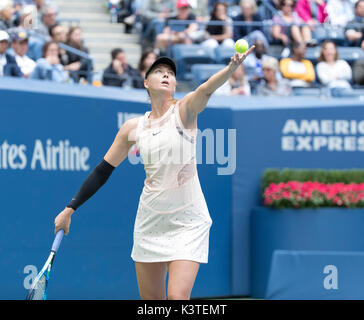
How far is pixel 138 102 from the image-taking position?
9656 millimetres

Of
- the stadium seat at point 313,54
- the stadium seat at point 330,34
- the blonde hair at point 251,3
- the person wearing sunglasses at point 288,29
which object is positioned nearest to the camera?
the stadium seat at point 313,54

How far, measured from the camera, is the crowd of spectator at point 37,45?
962cm

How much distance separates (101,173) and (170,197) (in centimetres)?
57

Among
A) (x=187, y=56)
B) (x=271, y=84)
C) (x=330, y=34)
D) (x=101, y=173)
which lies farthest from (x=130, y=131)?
(x=330, y=34)

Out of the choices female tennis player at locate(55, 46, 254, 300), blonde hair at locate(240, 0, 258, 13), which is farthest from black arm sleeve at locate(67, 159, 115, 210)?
blonde hair at locate(240, 0, 258, 13)

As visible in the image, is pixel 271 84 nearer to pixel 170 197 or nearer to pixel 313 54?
pixel 313 54

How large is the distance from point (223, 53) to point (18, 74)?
3.59 meters

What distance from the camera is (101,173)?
5969 mm

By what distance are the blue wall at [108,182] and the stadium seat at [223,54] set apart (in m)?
1.46

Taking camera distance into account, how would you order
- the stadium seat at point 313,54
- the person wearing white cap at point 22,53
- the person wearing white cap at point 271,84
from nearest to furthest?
1. the person wearing white cap at point 22,53
2. the person wearing white cap at point 271,84
3. the stadium seat at point 313,54

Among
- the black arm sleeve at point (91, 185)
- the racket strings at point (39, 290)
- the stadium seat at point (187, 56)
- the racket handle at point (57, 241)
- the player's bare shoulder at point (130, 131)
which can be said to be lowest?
the racket strings at point (39, 290)

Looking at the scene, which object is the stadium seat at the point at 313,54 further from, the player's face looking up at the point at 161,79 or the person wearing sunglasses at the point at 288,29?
the player's face looking up at the point at 161,79

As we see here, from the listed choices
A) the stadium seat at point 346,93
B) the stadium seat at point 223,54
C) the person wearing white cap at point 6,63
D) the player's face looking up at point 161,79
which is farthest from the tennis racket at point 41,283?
the stadium seat at point 223,54

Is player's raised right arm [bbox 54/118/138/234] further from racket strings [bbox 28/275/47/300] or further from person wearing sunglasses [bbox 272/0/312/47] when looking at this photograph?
person wearing sunglasses [bbox 272/0/312/47]
